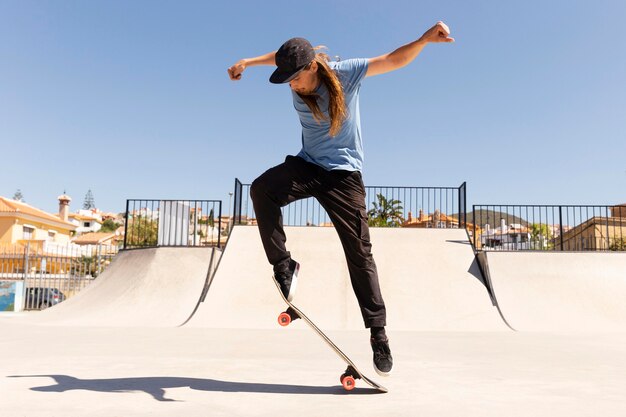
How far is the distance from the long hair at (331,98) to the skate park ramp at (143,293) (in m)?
6.56

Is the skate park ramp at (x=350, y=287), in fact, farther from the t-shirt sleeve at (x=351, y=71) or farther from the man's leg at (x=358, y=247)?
the t-shirt sleeve at (x=351, y=71)

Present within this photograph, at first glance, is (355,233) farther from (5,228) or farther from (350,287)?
(5,228)

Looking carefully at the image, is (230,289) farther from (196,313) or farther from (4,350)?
(4,350)

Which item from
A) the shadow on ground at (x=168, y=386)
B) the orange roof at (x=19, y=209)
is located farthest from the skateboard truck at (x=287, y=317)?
the orange roof at (x=19, y=209)

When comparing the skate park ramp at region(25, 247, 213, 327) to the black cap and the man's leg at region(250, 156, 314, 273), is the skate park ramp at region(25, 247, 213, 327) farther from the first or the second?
the black cap

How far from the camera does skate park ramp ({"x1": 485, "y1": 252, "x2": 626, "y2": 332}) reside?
835cm

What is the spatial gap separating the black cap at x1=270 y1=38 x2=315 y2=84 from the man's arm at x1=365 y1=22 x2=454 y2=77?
418 mm

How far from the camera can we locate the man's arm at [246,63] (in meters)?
2.90

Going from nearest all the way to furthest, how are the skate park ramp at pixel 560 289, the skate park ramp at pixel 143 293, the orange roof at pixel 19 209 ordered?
the skate park ramp at pixel 560 289 → the skate park ramp at pixel 143 293 → the orange roof at pixel 19 209

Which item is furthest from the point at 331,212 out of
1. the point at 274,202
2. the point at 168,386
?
the point at 168,386

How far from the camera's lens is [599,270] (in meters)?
10.1

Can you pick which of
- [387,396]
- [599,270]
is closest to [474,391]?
[387,396]

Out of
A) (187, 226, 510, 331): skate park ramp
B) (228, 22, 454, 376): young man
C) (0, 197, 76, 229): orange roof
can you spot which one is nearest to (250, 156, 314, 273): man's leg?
(228, 22, 454, 376): young man

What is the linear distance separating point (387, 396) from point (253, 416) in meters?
0.82
